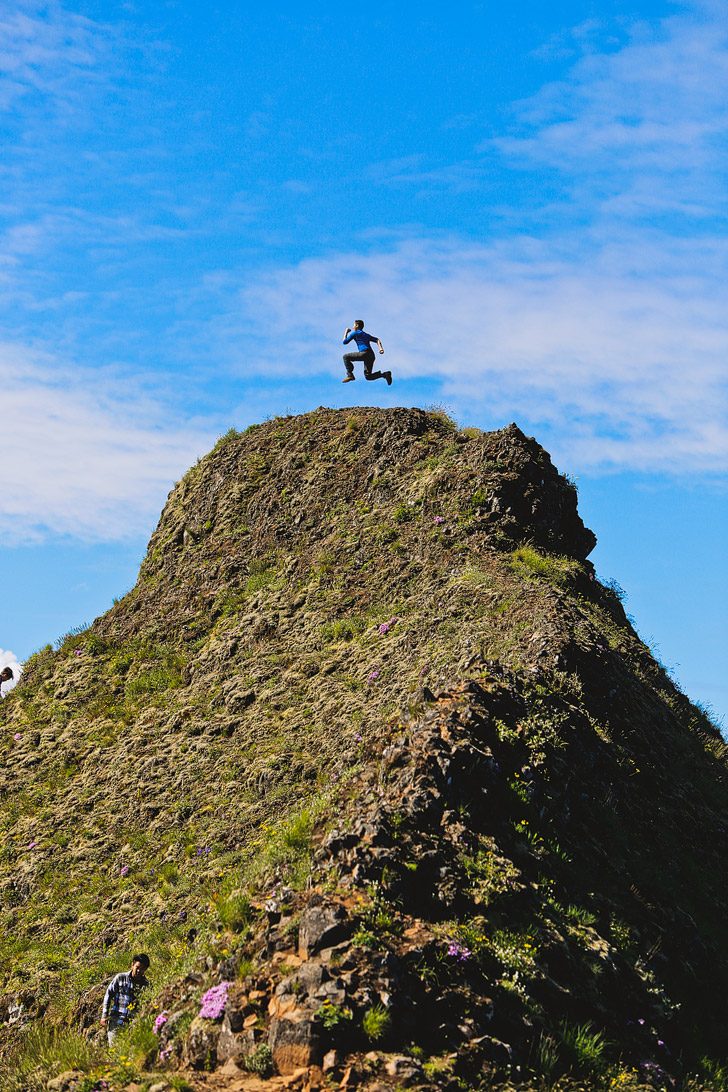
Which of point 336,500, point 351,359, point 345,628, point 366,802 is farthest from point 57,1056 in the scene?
point 351,359

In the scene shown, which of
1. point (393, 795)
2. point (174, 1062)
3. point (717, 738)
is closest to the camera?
point (174, 1062)

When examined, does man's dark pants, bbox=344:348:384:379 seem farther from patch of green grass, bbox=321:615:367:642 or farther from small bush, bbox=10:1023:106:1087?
small bush, bbox=10:1023:106:1087

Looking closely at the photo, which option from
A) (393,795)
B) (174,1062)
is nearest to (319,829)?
(393,795)

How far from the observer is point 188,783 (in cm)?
1828

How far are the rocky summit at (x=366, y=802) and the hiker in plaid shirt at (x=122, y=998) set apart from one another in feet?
1.35

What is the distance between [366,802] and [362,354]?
14117 millimetres

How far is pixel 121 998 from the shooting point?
1244cm

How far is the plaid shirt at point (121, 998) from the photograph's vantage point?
12.2 meters

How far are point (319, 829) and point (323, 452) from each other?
16.0m

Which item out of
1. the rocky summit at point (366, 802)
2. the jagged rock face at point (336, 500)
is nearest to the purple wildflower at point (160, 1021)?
the rocky summit at point (366, 802)

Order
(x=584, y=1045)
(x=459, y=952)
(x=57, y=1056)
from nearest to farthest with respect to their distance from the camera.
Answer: (x=584, y=1045) < (x=459, y=952) < (x=57, y=1056)

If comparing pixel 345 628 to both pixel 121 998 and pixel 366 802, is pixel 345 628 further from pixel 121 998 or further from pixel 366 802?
pixel 121 998

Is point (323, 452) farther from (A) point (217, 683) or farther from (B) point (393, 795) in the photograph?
(B) point (393, 795)

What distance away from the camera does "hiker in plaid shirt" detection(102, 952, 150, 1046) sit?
1213 cm
